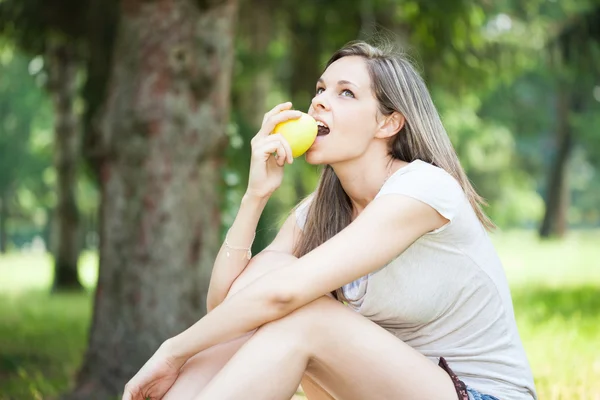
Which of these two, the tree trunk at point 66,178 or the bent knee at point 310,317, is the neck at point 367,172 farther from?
the tree trunk at point 66,178

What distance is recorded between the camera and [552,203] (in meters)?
29.8

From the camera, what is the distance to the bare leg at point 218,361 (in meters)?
2.69

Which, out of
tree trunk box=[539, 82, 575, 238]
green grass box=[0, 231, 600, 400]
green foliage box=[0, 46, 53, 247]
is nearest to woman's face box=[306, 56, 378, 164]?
green grass box=[0, 231, 600, 400]

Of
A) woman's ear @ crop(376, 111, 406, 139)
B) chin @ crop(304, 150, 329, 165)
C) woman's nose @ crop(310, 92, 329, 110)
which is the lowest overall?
chin @ crop(304, 150, 329, 165)

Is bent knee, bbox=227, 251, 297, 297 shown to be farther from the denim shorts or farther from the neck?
the denim shorts

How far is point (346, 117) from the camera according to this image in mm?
2924

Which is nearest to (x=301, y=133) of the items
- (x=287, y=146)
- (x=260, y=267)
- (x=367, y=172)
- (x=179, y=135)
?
(x=287, y=146)

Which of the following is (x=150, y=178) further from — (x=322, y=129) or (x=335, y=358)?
(x=335, y=358)

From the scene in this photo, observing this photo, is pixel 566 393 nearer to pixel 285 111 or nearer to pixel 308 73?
pixel 285 111

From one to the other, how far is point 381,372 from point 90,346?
3.57 meters

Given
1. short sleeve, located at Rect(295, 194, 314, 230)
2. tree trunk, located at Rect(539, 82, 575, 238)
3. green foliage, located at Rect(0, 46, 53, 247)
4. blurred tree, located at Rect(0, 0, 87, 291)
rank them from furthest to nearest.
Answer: tree trunk, located at Rect(539, 82, 575, 238) → green foliage, located at Rect(0, 46, 53, 247) → blurred tree, located at Rect(0, 0, 87, 291) → short sleeve, located at Rect(295, 194, 314, 230)

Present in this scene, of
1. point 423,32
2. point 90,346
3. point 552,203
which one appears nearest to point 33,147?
point 552,203

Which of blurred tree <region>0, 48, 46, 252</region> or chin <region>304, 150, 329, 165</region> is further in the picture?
blurred tree <region>0, 48, 46, 252</region>

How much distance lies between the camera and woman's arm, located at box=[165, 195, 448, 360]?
2521 mm
